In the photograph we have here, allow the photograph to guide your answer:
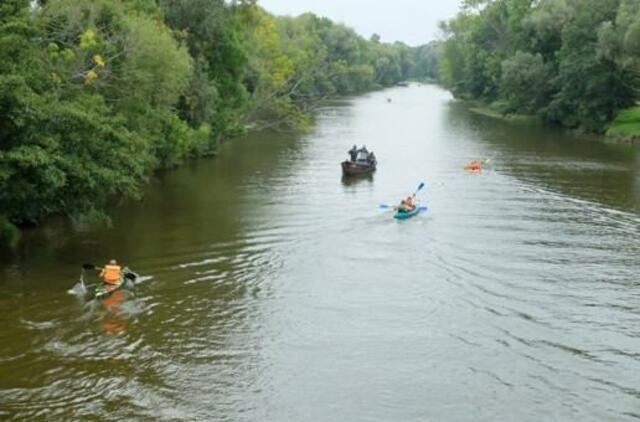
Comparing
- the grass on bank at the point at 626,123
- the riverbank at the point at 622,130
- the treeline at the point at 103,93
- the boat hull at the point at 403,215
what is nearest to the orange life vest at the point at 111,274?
the treeline at the point at 103,93

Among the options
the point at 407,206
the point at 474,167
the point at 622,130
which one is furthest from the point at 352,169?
the point at 622,130

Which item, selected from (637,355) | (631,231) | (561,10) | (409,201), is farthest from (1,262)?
(561,10)

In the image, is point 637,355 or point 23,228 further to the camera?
point 23,228

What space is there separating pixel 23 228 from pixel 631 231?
87.4 feet

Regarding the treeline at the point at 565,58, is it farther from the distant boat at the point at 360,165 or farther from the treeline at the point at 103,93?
the treeline at the point at 103,93

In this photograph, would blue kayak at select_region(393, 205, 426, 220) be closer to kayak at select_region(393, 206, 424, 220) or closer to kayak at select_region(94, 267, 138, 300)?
kayak at select_region(393, 206, 424, 220)

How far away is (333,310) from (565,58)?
67.7 meters

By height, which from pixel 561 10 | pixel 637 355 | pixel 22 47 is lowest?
pixel 637 355

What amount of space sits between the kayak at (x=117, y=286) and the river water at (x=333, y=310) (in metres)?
0.34

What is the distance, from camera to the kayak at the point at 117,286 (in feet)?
79.8

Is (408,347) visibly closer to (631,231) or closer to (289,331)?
(289,331)

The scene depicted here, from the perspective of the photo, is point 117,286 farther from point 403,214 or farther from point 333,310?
point 403,214

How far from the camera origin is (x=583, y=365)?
66.2 ft

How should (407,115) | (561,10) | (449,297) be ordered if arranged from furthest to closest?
1. (407,115)
2. (561,10)
3. (449,297)
